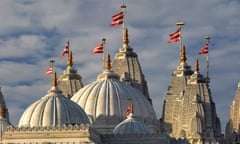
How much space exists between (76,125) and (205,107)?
4642 cm

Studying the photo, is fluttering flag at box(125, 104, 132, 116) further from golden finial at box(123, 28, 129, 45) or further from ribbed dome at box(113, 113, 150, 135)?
golden finial at box(123, 28, 129, 45)

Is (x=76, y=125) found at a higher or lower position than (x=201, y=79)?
lower

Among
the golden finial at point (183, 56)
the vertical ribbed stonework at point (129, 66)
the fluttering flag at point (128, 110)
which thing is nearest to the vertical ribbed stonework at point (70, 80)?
the vertical ribbed stonework at point (129, 66)

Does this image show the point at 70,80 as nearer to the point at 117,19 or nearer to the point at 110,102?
the point at 117,19

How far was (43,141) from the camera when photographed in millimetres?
106125

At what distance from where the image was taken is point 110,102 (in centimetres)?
12162

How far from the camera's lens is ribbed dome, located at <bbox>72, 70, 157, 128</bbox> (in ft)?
397

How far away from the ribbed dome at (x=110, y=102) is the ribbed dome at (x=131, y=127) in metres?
6.58

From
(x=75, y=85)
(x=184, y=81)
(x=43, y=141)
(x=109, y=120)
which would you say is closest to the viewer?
(x=43, y=141)

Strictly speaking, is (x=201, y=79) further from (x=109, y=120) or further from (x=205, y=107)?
(x=109, y=120)

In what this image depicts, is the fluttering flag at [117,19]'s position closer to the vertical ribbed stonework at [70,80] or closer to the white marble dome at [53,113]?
the vertical ribbed stonework at [70,80]

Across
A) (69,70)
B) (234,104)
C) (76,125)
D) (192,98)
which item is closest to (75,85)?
(69,70)

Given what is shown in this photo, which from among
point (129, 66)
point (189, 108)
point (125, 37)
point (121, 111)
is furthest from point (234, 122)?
point (121, 111)

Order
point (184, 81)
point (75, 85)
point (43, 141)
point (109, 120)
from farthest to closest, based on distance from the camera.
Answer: point (184, 81) → point (75, 85) → point (109, 120) → point (43, 141)
